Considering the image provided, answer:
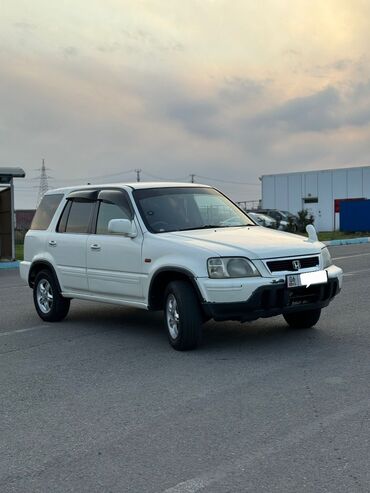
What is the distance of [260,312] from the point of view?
6.30 metres

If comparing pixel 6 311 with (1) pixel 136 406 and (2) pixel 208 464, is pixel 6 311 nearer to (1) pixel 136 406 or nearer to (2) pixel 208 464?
(1) pixel 136 406

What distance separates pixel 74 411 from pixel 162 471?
4.45 feet

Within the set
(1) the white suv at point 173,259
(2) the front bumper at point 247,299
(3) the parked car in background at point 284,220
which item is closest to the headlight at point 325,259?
(1) the white suv at point 173,259

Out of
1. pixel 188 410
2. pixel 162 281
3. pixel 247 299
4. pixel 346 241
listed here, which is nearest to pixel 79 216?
pixel 162 281

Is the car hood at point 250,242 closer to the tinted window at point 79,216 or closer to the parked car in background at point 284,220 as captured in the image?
the tinted window at point 79,216

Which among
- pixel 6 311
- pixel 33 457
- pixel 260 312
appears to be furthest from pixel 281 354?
pixel 6 311

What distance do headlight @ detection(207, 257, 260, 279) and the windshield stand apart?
3.65ft

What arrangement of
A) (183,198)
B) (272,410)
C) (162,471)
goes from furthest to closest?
(183,198) → (272,410) → (162,471)

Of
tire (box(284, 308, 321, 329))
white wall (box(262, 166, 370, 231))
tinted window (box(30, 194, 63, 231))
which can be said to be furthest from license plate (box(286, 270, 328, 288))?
white wall (box(262, 166, 370, 231))

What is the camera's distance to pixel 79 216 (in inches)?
331

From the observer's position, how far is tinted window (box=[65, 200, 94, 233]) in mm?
8250

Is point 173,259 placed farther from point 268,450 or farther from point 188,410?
point 268,450

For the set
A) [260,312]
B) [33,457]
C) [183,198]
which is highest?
[183,198]

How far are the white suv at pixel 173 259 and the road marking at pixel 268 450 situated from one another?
1.89 metres
